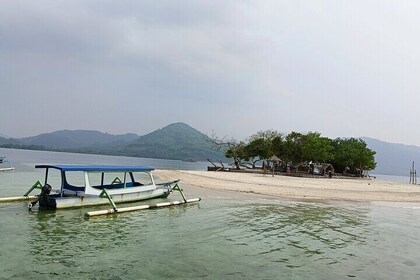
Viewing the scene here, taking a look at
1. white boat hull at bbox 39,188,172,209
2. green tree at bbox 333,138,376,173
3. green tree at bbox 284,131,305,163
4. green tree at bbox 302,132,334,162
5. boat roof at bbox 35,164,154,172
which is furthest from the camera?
green tree at bbox 333,138,376,173

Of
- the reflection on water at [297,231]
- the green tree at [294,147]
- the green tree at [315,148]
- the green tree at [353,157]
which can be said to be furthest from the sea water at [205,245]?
the green tree at [353,157]

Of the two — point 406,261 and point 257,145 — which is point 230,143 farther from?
point 406,261

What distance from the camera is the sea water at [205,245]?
33.9 ft

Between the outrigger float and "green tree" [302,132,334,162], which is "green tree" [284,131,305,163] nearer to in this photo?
"green tree" [302,132,334,162]

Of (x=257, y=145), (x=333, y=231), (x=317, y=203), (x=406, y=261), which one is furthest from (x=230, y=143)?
(x=406, y=261)

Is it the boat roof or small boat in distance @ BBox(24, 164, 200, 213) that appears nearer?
small boat in distance @ BBox(24, 164, 200, 213)

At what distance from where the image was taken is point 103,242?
1305 centimetres

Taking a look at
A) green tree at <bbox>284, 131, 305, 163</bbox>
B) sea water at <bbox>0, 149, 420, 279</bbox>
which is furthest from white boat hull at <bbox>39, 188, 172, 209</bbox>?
green tree at <bbox>284, 131, 305, 163</bbox>

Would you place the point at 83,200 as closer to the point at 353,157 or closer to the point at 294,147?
the point at 294,147

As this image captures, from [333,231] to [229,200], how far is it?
1012cm

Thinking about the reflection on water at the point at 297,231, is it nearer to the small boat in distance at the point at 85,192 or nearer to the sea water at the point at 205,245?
the sea water at the point at 205,245

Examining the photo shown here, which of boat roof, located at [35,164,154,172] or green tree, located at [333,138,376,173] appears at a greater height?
green tree, located at [333,138,376,173]

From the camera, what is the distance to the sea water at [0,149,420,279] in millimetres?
10328

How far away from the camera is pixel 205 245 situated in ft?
43.8
